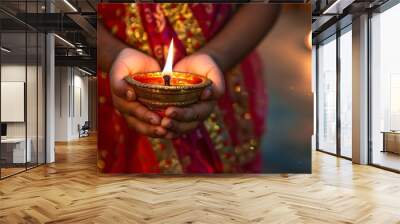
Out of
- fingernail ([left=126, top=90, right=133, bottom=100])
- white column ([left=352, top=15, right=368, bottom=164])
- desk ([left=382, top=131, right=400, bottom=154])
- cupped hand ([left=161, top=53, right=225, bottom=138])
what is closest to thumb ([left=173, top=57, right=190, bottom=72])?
cupped hand ([left=161, top=53, right=225, bottom=138])

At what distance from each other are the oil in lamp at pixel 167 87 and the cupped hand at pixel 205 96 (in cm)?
10

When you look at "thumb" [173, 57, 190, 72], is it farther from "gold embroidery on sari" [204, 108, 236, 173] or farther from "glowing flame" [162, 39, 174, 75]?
"gold embroidery on sari" [204, 108, 236, 173]

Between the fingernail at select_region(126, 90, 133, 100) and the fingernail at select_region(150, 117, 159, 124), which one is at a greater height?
the fingernail at select_region(126, 90, 133, 100)

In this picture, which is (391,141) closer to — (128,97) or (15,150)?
(128,97)

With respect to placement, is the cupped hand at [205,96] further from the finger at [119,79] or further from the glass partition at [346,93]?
the glass partition at [346,93]

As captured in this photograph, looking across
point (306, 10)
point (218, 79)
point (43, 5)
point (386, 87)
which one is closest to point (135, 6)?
point (218, 79)

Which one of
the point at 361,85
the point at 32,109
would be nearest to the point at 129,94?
the point at 32,109

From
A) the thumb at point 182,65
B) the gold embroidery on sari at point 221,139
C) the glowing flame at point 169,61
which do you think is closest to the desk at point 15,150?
the glowing flame at point 169,61

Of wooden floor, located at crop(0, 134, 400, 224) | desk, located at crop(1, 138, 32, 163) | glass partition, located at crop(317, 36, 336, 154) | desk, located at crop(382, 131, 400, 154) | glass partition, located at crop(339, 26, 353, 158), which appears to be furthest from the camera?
glass partition, located at crop(317, 36, 336, 154)

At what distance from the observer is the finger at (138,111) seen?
638cm

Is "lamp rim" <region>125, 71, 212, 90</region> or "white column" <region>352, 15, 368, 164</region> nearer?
"lamp rim" <region>125, 71, 212, 90</region>

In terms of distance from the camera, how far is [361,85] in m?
8.14

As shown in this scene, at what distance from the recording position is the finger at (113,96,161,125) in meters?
6.38

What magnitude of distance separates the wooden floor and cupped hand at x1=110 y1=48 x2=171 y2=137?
2.91 feet
